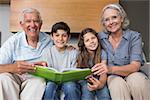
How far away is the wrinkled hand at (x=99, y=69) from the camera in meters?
1.68

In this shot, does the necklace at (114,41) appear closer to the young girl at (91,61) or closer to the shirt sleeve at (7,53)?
the young girl at (91,61)

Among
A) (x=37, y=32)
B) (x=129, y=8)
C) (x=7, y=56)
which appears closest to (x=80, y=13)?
(x=129, y=8)

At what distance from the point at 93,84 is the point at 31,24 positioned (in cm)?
62

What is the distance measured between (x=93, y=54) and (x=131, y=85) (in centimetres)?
37

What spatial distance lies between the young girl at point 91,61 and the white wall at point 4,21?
118 cm

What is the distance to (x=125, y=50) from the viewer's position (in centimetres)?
187

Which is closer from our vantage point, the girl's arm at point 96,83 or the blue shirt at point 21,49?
the girl's arm at point 96,83

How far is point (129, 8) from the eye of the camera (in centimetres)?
272

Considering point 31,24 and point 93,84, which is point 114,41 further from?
point 31,24

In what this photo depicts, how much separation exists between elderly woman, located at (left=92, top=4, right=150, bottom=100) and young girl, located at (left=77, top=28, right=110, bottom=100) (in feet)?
0.14

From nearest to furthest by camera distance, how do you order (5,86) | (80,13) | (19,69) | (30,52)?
(5,86) → (19,69) → (30,52) → (80,13)

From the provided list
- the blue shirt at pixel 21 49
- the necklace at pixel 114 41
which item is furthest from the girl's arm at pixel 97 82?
the blue shirt at pixel 21 49

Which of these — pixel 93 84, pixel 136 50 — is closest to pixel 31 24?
pixel 93 84

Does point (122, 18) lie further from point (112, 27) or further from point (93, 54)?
point (93, 54)
